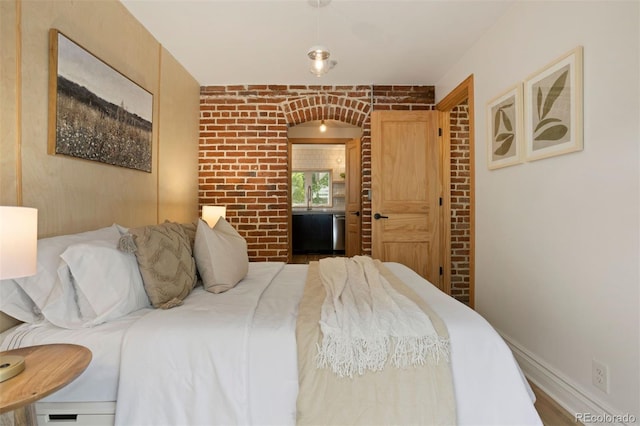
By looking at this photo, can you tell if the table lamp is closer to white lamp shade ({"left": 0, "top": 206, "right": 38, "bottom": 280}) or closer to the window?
white lamp shade ({"left": 0, "top": 206, "right": 38, "bottom": 280})

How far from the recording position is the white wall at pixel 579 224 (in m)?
1.51

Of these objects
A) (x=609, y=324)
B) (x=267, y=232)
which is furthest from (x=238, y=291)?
(x=267, y=232)

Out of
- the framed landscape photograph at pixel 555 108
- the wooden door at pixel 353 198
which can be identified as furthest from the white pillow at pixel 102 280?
the wooden door at pixel 353 198

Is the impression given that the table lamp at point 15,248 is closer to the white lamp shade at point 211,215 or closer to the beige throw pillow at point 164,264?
the beige throw pillow at point 164,264

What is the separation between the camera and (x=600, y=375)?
1643 millimetres

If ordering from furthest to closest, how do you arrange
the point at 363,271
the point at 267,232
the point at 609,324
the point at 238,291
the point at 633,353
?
the point at 267,232 < the point at 363,271 < the point at 238,291 < the point at 609,324 < the point at 633,353

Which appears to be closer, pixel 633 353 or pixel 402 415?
pixel 402 415

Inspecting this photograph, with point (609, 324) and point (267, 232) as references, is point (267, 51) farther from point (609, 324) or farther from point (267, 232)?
point (609, 324)

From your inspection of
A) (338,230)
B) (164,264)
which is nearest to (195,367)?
(164,264)

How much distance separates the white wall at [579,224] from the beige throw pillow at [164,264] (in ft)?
6.80

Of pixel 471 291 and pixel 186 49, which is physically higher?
pixel 186 49

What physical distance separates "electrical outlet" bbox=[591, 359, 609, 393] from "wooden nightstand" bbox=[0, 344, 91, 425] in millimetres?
2234

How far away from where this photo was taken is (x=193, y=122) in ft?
12.2

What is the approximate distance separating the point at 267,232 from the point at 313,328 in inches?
107
